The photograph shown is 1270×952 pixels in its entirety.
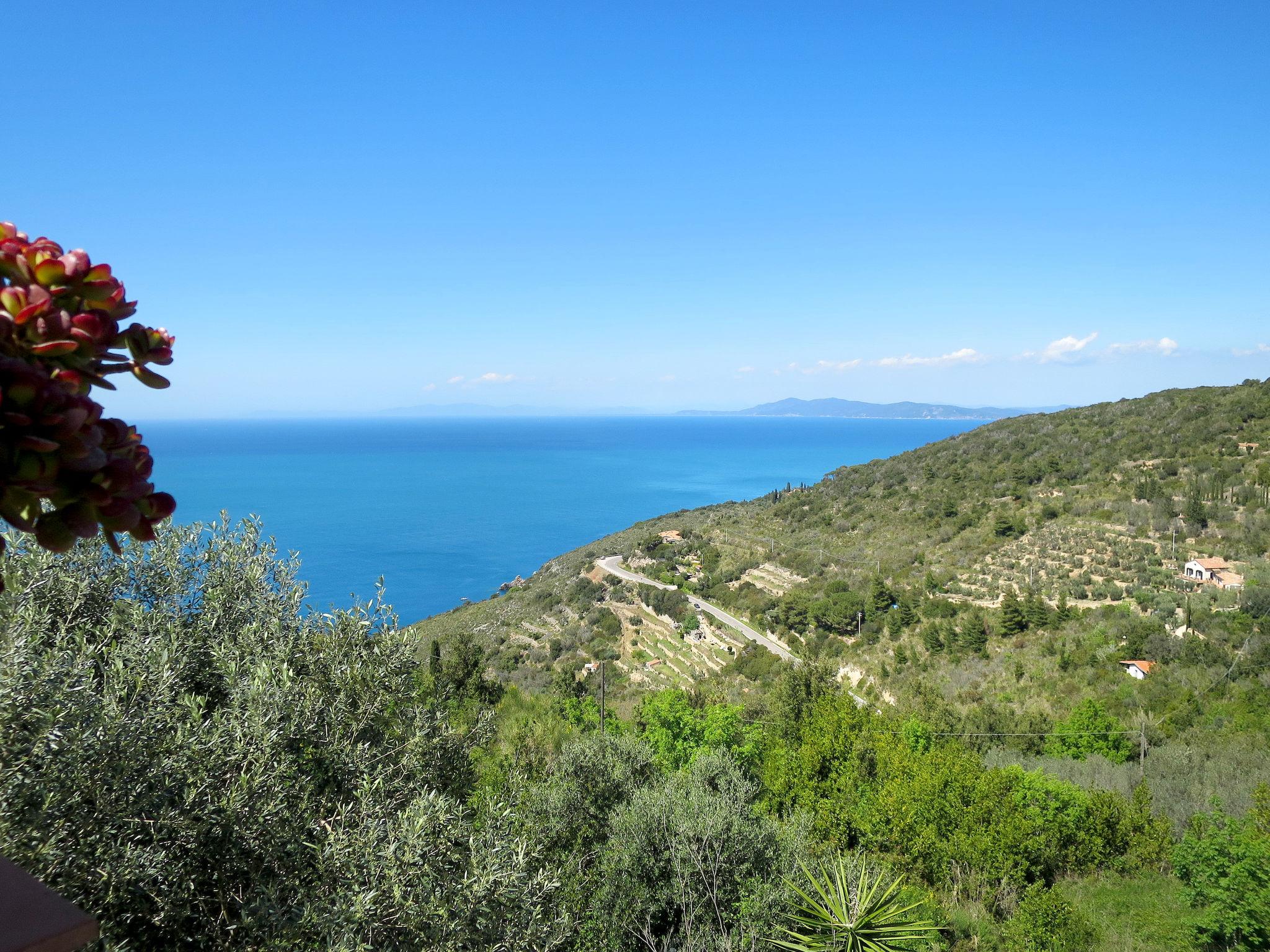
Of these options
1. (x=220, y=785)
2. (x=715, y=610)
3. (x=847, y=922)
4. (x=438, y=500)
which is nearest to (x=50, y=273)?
(x=220, y=785)

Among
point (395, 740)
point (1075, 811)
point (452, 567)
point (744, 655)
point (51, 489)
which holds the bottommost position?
point (452, 567)

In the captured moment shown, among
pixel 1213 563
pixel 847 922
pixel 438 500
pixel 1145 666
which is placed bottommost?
pixel 438 500

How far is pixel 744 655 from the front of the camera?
32.0 meters

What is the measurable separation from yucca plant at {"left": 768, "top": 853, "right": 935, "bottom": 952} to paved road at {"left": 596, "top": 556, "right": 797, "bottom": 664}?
21.2m

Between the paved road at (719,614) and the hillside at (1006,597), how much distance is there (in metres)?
0.70

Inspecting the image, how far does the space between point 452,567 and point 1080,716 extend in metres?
62.8

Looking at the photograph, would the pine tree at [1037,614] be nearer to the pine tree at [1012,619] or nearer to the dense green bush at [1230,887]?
the pine tree at [1012,619]

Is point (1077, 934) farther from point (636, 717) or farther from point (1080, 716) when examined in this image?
point (636, 717)

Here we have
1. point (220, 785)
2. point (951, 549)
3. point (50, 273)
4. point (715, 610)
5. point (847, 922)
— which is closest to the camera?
point (50, 273)

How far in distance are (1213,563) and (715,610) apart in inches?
932

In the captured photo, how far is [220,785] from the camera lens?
407 cm

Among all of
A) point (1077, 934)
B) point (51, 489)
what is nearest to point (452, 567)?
point (1077, 934)

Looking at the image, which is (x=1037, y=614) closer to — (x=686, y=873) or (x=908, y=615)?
(x=908, y=615)

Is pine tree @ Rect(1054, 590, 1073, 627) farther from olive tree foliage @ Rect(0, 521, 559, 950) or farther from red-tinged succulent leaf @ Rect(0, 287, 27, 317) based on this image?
red-tinged succulent leaf @ Rect(0, 287, 27, 317)
